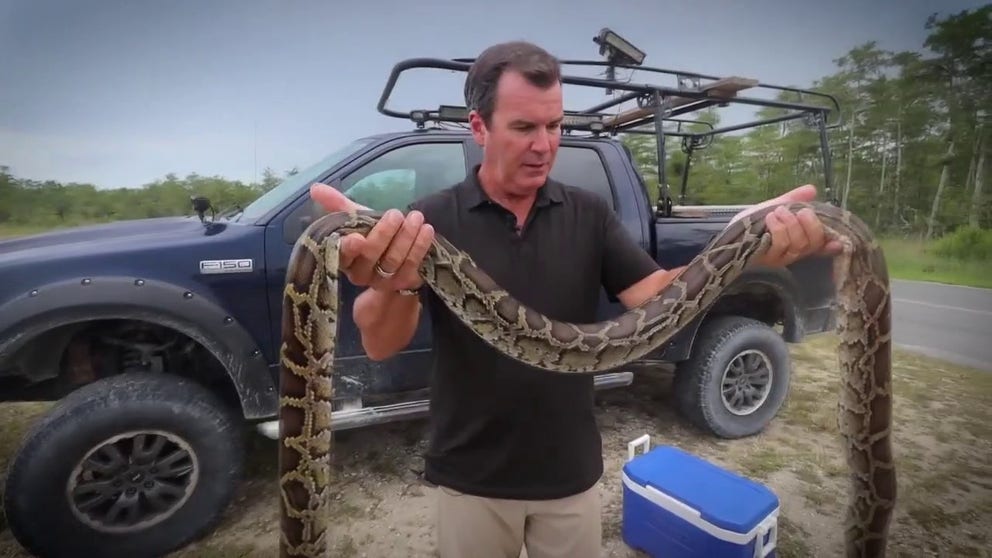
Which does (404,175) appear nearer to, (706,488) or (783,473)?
(706,488)

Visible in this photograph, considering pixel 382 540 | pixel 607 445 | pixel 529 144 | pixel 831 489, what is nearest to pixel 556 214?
pixel 529 144

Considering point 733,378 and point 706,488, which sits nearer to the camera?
point 706,488

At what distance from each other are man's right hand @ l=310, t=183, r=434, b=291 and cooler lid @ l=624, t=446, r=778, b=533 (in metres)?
1.83

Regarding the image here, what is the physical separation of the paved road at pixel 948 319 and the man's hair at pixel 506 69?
3.14 metres

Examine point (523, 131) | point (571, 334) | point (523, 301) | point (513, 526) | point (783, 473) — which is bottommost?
point (783, 473)

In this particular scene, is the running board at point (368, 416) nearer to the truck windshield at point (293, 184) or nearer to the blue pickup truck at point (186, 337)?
the blue pickup truck at point (186, 337)

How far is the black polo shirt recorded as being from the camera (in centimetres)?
152

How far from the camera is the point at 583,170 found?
357 cm

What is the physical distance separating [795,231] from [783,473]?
2576 millimetres

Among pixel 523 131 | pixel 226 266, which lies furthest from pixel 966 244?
pixel 226 266

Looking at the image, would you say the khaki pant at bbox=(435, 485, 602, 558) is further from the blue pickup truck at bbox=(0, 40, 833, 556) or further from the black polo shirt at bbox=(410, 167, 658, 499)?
the blue pickup truck at bbox=(0, 40, 833, 556)

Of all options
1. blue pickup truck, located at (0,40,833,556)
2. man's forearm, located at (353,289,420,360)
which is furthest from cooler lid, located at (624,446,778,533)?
man's forearm, located at (353,289,420,360)

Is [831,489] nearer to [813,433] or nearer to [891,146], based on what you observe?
[813,433]

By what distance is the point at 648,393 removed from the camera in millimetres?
4723
